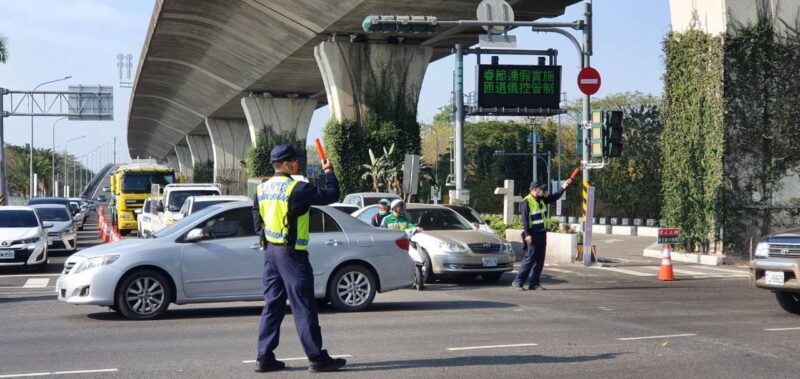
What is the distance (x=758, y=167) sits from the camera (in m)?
25.3

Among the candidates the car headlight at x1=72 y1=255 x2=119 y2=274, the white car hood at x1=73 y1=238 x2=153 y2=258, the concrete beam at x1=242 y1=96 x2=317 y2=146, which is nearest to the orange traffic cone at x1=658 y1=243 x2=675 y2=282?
the white car hood at x1=73 y1=238 x2=153 y2=258

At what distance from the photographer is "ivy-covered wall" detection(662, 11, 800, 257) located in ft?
81.9

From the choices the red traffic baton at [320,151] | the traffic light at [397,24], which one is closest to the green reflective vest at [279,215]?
the red traffic baton at [320,151]

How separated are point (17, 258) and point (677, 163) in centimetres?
1518

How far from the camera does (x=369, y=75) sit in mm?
43875

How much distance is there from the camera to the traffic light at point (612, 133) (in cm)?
2367

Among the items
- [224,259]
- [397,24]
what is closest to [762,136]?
[397,24]

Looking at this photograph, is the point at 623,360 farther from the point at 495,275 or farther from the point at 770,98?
the point at 770,98

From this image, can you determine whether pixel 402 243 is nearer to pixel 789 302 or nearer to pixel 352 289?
pixel 352 289

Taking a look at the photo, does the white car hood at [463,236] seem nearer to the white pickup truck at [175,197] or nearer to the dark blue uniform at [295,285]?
the dark blue uniform at [295,285]

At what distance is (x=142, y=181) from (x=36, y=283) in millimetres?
25657

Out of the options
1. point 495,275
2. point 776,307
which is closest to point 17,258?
point 495,275

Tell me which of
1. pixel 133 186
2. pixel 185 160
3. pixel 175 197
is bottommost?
pixel 175 197

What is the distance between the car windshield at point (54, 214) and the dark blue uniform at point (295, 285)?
23966 millimetres
